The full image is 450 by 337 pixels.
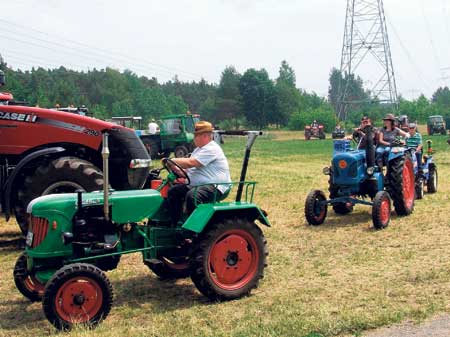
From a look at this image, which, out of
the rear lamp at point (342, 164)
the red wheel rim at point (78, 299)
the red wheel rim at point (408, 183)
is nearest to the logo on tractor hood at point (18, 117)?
the red wheel rim at point (78, 299)

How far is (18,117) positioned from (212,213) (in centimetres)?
375

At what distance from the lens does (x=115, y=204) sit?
17.1 ft

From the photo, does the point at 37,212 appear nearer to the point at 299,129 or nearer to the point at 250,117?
the point at 299,129

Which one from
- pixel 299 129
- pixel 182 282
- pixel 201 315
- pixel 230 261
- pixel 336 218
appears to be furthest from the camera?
pixel 299 129

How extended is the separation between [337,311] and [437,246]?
299 centimetres

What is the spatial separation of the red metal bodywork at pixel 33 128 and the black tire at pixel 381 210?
13.3ft

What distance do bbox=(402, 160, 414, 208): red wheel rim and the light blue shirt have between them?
503 centimetres

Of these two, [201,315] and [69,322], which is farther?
[201,315]

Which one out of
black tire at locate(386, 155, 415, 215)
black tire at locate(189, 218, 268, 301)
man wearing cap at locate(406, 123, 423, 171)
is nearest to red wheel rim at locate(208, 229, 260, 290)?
black tire at locate(189, 218, 268, 301)

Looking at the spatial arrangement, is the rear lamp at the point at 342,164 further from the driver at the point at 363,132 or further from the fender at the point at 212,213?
the fender at the point at 212,213

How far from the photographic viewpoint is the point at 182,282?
6145 mm

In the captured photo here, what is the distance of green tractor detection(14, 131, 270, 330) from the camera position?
15.4 feet

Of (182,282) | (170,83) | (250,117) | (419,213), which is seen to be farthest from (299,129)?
(170,83)

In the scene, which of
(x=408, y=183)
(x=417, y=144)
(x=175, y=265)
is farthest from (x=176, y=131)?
(x=175, y=265)
